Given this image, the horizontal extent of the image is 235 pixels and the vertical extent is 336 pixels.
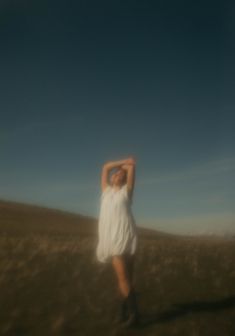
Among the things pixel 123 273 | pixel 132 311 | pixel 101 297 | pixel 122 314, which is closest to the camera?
pixel 123 273

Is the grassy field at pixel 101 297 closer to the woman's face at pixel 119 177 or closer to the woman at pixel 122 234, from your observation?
the woman at pixel 122 234

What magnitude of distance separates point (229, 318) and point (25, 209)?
61087mm

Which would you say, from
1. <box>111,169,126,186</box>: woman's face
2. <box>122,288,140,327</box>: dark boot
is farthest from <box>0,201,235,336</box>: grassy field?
<box>111,169,126,186</box>: woman's face

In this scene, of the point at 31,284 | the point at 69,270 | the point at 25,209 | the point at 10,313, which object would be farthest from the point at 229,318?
the point at 25,209

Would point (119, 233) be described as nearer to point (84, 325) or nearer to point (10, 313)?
point (84, 325)

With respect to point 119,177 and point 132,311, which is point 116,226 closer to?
point 119,177

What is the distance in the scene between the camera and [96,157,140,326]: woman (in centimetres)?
576

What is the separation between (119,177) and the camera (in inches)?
240

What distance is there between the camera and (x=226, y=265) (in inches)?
490

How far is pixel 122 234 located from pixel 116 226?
0.13 metres

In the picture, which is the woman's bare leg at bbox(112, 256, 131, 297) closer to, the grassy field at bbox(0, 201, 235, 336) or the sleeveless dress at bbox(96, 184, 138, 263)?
the sleeveless dress at bbox(96, 184, 138, 263)

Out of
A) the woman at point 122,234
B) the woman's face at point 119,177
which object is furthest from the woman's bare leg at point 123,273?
the woman's face at point 119,177

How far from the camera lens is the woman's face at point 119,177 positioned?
6094mm

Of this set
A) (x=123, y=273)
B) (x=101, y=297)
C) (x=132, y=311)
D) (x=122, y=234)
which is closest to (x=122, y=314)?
(x=132, y=311)
